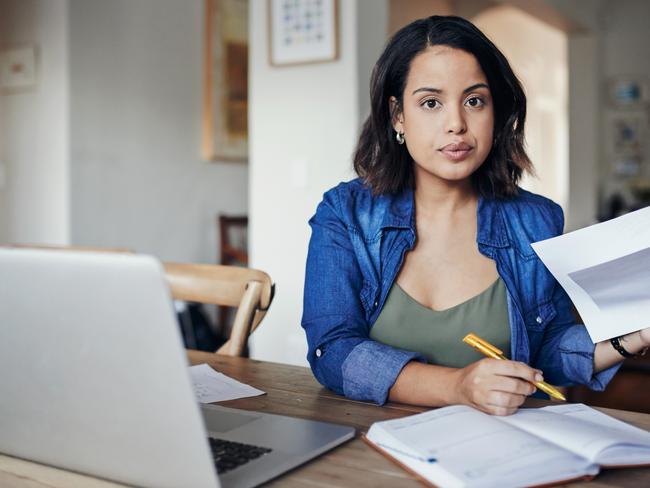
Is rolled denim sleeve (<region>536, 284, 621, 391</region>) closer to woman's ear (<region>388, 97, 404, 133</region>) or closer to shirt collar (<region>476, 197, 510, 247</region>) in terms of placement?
shirt collar (<region>476, 197, 510, 247</region>)

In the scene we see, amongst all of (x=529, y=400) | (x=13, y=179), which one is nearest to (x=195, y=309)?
(x=13, y=179)

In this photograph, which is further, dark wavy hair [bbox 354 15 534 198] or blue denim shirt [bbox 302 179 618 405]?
dark wavy hair [bbox 354 15 534 198]

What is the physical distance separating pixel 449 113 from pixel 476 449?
2.17 feet

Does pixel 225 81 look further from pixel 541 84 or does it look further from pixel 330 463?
pixel 541 84

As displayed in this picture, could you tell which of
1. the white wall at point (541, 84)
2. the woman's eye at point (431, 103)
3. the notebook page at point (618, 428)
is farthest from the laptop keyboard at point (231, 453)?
the white wall at point (541, 84)

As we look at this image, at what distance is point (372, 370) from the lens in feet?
3.63

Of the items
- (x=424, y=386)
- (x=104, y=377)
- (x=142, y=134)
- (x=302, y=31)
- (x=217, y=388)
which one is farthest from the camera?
(x=142, y=134)

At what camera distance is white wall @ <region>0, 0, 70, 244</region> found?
367cm

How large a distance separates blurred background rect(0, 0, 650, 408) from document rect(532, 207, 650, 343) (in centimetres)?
174

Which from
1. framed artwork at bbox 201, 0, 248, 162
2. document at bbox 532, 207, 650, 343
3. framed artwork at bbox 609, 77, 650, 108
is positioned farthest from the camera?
framed artwork at bbox 609, 77, 650, 108

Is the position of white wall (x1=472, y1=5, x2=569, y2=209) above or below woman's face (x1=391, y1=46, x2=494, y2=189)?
above

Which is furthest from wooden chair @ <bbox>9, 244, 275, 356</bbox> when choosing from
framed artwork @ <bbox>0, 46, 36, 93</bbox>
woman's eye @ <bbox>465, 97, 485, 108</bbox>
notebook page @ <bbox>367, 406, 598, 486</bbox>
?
framed artwork @ <bbox>0, 46, 36, 93</bbox>

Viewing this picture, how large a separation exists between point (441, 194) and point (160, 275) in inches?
35.6

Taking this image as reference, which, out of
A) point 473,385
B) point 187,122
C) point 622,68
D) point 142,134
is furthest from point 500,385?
point 622,68
